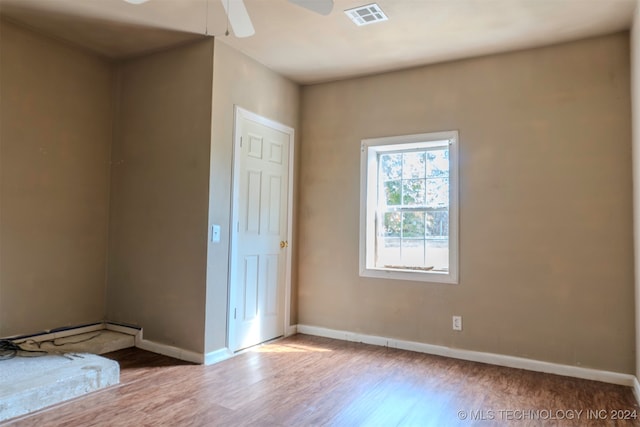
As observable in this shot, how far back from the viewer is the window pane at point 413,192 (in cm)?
410

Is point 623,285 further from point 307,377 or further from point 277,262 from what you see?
point 277,262

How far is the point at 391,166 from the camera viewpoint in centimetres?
431

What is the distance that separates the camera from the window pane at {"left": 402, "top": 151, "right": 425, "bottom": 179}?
4125 mm

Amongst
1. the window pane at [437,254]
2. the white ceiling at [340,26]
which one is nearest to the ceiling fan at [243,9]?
the white ceiling at [340,26]

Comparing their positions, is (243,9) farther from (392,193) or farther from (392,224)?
(392,224)

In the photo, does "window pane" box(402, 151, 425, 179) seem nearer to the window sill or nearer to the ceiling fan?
the window sill

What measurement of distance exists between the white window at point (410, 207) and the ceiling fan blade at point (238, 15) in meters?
2.05

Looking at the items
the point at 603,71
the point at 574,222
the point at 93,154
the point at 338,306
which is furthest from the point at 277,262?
the point at 603,71

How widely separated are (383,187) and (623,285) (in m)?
2.14

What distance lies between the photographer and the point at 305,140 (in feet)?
15.2

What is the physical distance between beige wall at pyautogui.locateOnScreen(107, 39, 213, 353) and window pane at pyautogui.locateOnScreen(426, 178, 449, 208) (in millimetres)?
2028

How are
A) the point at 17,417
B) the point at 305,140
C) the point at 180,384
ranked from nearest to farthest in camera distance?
the point at 17,417 < the point at 180,384 < the point at 305,140

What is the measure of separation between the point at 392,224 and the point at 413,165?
0.61 metres

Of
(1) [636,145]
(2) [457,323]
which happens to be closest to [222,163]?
(2) [457,323]
